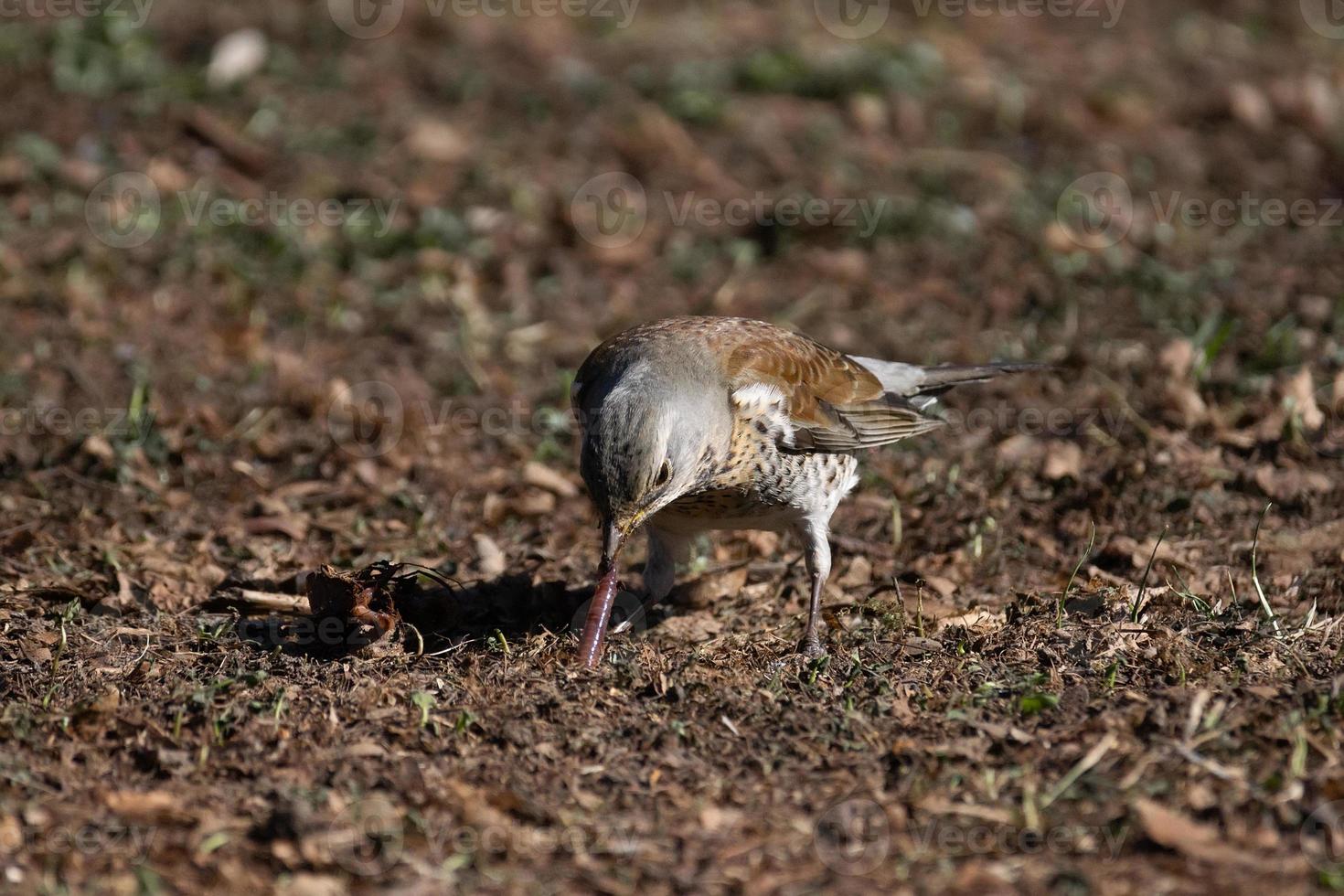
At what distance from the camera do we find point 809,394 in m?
6.59

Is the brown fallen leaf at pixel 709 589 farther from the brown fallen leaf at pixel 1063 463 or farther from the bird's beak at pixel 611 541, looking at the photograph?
the brown fallen leaf at pixel 1063 463

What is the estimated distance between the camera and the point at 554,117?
1154 centimetres

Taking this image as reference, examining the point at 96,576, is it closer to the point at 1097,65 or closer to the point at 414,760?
the point at 414,760

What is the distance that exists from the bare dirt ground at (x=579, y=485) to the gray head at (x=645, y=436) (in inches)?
25.0

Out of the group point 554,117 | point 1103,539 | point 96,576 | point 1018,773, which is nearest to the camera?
point 1018,773

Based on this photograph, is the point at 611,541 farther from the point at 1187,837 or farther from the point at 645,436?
the point at 1187,837

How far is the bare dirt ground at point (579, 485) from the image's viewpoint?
4.62m

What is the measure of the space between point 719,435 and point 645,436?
607 mm

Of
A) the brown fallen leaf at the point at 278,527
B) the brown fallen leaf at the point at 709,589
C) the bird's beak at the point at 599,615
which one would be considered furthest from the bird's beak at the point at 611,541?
the brown fallen leaf at the point at 278,527

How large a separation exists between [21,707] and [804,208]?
6881 mm

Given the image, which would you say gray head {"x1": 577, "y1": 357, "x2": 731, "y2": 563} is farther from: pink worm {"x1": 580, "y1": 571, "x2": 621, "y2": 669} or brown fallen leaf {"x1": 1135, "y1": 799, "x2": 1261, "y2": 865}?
brown fallen leaf {"x1": 1135, "y1": 799, "x2": 1261, "y2": 865}

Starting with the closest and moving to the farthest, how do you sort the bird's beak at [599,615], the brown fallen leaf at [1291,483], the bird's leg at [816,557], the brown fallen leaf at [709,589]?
the bird's beak at [599,615] < the bird's leg at [816,557] < the brown fallen leaf at [709,589] < the brown fallen leaf at [1291,483]

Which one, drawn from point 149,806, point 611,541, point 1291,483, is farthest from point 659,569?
point 1291,483

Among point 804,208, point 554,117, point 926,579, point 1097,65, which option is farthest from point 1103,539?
point 1097,65
